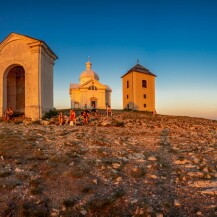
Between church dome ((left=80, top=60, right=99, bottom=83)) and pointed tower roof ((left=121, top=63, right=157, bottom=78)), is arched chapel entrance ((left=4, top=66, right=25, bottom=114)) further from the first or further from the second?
church dome ((left=80, top=60, right=99, bottom=83))

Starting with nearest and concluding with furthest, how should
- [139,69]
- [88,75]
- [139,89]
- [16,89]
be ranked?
1. [16,89]
2. [139,89]
3. [139,69]
4. [88,75]

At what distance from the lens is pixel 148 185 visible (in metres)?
6.64

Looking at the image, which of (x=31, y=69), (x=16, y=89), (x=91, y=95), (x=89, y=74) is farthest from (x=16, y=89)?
(x=89, y=74)

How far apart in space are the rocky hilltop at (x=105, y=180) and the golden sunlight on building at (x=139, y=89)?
1477 inches

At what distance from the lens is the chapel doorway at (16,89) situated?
24734 millimetres

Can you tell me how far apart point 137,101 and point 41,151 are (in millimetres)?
39698

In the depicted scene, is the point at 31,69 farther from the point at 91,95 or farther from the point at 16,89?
the point at 91,95

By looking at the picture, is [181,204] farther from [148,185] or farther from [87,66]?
[87,66]

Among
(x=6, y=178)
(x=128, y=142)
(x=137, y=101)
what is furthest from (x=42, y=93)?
(x=137, y=101)

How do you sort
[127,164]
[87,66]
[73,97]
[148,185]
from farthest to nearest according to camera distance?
[87,66] → [73,97] → [127,164] → [148,185]

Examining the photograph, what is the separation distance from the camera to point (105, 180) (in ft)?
22.7

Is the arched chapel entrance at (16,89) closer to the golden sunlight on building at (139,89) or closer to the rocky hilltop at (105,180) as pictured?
the rocky hilltop at (105,180)

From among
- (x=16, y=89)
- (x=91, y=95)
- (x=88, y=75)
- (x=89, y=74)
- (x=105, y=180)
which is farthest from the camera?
(x=89, y=74)

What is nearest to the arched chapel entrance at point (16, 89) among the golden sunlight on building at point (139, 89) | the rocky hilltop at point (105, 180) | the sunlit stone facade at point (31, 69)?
the sunlit stone facade at point (31, 69)
